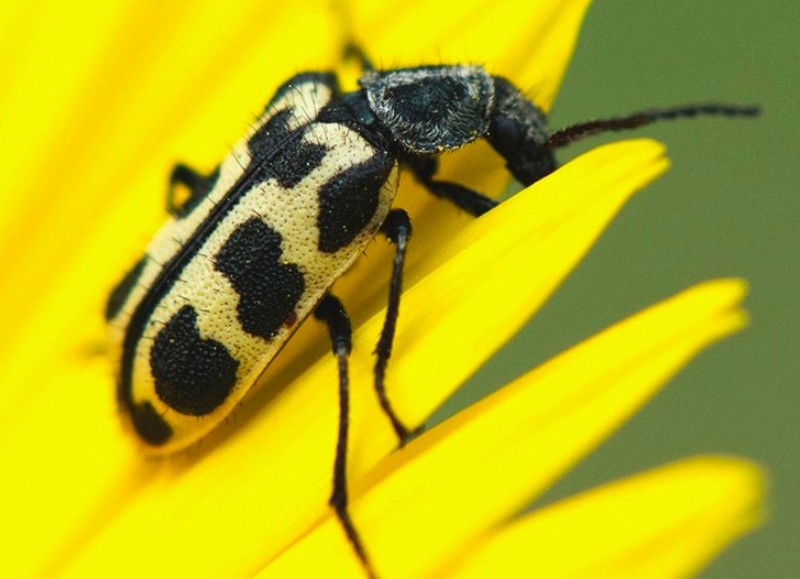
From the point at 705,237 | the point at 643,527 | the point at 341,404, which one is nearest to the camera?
the point at 643,527

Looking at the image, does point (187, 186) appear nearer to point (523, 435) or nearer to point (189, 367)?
point (189, 367)

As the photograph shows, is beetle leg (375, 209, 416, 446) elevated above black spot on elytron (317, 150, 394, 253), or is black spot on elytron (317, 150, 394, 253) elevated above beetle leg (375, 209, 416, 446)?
black spot on elytron (317, 150, 394, 253)

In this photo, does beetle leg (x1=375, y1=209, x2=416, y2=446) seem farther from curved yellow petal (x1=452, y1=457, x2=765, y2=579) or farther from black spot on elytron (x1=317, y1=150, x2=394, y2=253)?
curved yellow petal (x1=452, y1=457, x2=765, y2=579)

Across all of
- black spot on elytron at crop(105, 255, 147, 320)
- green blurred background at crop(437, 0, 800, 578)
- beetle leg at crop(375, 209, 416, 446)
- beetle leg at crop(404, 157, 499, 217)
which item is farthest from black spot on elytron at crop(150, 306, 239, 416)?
green blurred background at crop(437, 0, 800, 578)

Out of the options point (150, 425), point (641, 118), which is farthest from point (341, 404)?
point (641, 118)

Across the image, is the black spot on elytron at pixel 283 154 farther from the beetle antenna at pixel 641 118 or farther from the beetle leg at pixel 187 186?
the beetle antenna at pixel 641 118
